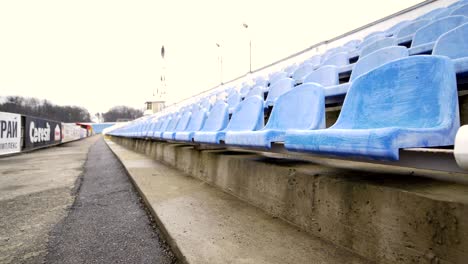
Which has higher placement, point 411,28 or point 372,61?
point 411,28

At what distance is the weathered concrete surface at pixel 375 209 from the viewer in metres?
0.68

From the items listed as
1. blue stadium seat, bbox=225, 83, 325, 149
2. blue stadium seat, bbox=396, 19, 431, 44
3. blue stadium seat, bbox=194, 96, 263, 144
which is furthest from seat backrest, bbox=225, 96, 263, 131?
blue stadium seat, bbox=396, 19, 431, 44

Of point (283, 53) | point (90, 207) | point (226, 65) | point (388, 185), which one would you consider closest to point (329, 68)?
point (388, 185)

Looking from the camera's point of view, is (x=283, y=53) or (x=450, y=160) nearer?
(x=450, y=160)

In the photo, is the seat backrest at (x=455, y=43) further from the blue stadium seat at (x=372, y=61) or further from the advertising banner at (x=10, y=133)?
the advertising banner at (x=10, y=133)

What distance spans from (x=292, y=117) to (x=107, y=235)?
44.9 inches

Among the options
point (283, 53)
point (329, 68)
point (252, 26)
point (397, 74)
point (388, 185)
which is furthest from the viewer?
point (252, 26)

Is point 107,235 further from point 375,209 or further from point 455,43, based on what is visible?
point 455,43

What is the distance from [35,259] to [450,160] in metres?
1.53

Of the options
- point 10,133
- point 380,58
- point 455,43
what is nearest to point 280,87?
point 380,58

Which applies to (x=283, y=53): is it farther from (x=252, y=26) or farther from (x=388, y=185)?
(x=388, y=185)

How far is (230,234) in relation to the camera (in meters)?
1.16

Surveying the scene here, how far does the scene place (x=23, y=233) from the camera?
1443mm

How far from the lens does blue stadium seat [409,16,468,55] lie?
6.78 ft
